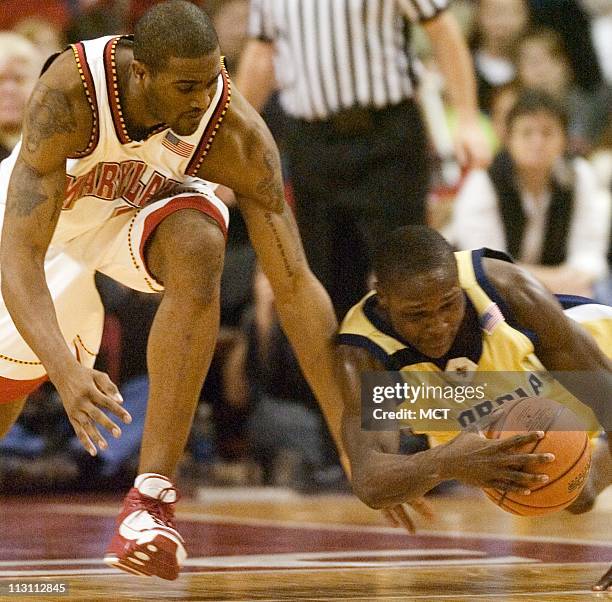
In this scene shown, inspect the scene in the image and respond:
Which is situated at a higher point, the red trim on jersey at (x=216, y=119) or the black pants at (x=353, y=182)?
the red trim on jersey at (x=216, y=119)

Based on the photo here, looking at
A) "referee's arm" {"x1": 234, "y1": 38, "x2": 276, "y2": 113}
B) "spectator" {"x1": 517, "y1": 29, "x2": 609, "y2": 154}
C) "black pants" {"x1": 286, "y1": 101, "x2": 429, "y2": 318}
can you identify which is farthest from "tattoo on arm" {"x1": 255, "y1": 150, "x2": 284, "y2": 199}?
"spectator" {"x1": 517, "y1": 29, "x2": 609, "y2": 154}

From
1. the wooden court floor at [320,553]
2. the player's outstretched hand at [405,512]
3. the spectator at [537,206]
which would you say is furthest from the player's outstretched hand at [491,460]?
the spectator at [537,206]

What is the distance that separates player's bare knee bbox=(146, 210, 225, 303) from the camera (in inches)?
137

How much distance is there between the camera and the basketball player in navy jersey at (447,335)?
3.64 meters

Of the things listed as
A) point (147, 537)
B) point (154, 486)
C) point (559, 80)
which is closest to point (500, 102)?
point (559, 80)

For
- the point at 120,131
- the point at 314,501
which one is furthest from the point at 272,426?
the point at 120,131

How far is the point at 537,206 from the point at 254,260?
5.22 feet

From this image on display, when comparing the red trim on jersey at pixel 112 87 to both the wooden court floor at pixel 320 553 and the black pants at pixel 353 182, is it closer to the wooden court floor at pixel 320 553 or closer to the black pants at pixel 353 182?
the wooden court floor at pixel 320 553

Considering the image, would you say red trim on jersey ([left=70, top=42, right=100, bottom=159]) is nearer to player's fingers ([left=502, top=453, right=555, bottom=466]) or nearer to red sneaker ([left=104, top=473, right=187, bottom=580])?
red sneaker ([left=104, top=473, right=187, bottom=580])

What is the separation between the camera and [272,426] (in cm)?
719

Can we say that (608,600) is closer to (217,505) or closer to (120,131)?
(120,131)

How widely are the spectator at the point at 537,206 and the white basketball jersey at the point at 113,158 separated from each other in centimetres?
321

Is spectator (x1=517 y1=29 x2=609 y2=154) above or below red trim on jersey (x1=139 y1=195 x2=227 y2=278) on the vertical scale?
below

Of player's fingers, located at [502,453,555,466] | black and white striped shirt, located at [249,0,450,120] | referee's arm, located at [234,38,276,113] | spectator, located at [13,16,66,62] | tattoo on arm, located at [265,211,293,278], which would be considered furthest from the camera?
spectator, located at [13,16,66,62]
